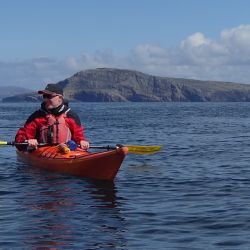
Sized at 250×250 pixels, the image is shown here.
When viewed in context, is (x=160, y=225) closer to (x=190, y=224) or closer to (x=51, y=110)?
(x=190, y=224)

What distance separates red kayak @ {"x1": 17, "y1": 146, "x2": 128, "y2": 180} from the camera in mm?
13828

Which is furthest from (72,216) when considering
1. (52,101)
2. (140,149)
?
(140,149)

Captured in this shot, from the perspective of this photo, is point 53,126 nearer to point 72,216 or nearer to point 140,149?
point 140,149

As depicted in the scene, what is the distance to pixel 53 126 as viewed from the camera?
51.5 ft

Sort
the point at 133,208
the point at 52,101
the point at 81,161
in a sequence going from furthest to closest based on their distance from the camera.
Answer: the point at 52,101 < the point at 81,161 < the point at 133,208

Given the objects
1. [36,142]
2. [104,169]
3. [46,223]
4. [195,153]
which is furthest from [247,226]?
[195,153]

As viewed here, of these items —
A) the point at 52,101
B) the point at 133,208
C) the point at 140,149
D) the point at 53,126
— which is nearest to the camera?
the point at 133,208

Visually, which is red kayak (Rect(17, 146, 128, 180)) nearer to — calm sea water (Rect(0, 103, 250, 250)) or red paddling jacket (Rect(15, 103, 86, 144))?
calm sea water (Rect(0, 103, 250, 250))

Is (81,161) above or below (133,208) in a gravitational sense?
above

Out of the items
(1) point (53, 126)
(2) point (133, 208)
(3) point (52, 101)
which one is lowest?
(2) point (133, 208)

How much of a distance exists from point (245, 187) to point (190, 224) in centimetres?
408

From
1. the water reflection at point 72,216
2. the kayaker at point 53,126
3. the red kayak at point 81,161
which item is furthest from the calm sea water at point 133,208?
the kayaker at point 53,126

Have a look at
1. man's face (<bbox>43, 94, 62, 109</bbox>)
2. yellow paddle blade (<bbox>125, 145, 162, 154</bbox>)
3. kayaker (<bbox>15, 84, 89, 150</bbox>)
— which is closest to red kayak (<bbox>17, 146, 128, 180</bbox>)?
kayaker (<bbox>15, 84, 89, 150</bbox>)

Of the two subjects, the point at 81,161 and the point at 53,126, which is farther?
the point at 53,126
